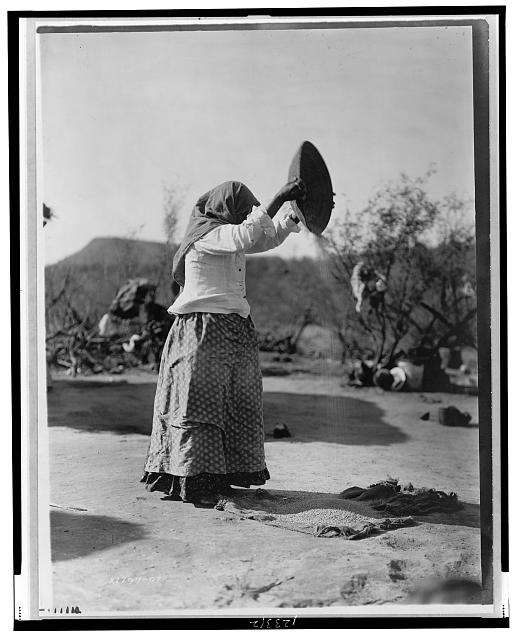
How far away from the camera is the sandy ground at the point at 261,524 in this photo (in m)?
6.21

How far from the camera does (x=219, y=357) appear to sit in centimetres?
643

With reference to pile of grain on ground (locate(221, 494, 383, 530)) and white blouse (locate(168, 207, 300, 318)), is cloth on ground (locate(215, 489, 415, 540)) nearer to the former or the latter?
pile of grain on ground (locate(221, 494, 383, 530))

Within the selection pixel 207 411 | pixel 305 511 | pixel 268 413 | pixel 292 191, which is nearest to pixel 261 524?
pixel 305 511

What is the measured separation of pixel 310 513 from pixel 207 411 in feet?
3.09

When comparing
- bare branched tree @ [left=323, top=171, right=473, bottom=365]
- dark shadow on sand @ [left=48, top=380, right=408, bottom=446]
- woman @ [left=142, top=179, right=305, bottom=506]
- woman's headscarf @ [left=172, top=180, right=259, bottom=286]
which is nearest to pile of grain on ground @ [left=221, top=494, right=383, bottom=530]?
woman @ [left=142, top=179, right=305, bottom=506]

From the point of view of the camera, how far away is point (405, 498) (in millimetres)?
6578

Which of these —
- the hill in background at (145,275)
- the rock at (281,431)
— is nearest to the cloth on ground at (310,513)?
the rock at (281,431)

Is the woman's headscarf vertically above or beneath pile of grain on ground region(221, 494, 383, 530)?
A: above

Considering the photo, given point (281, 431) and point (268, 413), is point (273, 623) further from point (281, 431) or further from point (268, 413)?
Answer: point (268, 413)

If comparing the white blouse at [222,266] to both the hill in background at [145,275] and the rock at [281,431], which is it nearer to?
the hill in background at [145,275]

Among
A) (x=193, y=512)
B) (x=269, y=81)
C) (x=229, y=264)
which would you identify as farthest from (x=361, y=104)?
(x=193, y=512)

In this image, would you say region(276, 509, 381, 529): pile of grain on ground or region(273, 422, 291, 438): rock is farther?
region(273, 422, 291, 438): rock

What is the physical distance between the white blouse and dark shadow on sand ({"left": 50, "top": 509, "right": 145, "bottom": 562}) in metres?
1.44

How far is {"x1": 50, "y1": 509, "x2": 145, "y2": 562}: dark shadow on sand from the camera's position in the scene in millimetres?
6297
